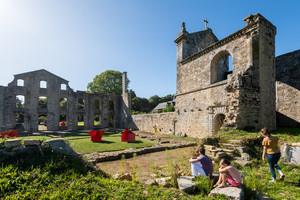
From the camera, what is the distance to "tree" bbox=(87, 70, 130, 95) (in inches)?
1379

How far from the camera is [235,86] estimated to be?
326 inches

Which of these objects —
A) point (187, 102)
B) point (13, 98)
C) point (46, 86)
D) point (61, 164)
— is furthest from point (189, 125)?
point (13, 98)

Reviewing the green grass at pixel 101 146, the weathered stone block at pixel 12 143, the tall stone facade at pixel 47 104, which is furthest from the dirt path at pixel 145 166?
the tall stone facade at pixel 47 104

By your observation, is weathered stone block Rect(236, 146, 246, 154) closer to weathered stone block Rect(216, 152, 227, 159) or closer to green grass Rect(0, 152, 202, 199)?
weathered stone block Rect(216, 152, 227, 159)

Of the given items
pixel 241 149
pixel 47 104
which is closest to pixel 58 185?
pixel 241 149

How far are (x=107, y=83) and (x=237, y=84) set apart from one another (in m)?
31.1

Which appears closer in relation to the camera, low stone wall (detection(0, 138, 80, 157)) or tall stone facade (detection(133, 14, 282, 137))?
low stone wall (detection(0, 138, 80, 157))

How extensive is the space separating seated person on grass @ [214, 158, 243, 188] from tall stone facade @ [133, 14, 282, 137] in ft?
18.9

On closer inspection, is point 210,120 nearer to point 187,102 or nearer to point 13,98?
point 187,102

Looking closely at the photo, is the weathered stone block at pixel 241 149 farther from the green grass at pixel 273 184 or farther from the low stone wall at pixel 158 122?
the low stone wall at pixel 158 122

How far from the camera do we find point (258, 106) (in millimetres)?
8797

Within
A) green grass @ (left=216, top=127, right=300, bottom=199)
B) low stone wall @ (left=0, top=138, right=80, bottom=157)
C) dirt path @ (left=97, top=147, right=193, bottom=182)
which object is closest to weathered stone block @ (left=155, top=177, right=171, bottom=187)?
dirt path @ (left=97, top=147, right=193, bottom=182)

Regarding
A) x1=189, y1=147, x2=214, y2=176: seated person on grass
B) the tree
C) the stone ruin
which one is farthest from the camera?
the tree

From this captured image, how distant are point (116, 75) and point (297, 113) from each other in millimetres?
32357
